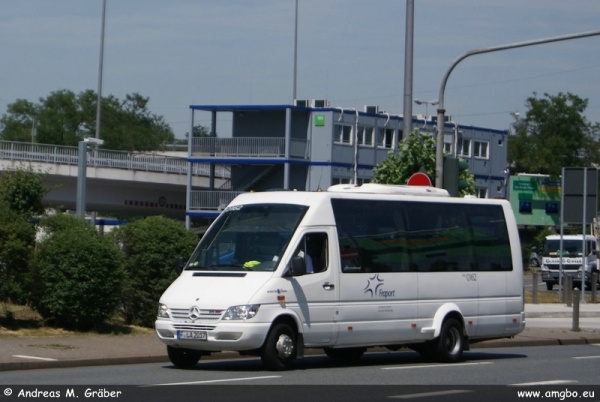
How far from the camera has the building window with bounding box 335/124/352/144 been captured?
73625 mm

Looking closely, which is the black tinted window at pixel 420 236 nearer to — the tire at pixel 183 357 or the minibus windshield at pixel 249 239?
the minibus windshield at pixel 249 239

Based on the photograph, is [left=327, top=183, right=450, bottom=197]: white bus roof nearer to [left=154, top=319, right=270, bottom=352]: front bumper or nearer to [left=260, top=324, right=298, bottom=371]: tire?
[left=260, top=324, right=298, bottom=371]: tire

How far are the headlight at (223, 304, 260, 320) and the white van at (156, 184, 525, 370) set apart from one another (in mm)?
14

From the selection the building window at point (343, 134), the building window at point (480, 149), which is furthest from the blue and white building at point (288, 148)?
the building window at point (480, 149)

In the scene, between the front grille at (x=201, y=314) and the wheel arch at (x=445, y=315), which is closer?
the front grille at (x=201, y=314)

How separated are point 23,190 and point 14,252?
2.22 m

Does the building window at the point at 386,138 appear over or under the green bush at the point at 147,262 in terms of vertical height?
over

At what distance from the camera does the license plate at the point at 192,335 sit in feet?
48.0

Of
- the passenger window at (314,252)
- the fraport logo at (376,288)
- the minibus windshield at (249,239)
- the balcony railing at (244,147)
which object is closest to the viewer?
the minibus windshield at (249,239)

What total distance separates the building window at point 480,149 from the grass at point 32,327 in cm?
6628

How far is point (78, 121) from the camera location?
112 metres

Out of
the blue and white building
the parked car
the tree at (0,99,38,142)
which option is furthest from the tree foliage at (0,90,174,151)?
the parked car
